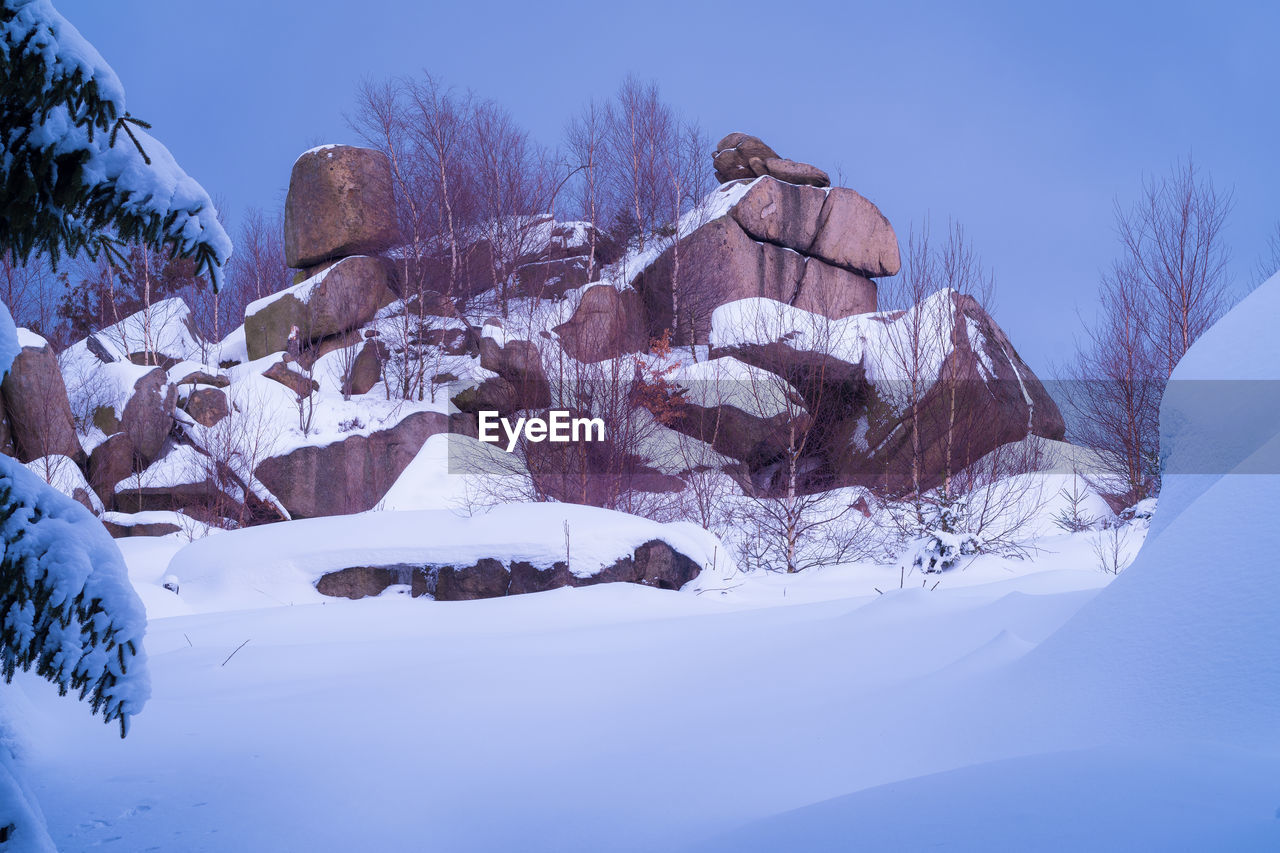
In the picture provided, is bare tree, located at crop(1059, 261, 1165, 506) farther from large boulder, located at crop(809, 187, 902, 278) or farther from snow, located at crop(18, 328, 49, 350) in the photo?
snow, located at crop(18, 328, 49, 350)

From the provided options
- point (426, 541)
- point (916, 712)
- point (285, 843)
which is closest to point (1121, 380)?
point (426, 541)

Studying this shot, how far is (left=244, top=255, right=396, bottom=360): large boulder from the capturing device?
66.1 feet

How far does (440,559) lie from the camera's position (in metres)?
7.39

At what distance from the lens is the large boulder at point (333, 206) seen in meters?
21.2

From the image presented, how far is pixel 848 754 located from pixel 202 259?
2.40 m

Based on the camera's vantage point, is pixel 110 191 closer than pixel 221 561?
Yes

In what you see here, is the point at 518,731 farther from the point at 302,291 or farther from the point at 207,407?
the point at 302,291

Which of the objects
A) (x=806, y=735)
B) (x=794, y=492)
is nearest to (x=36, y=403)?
(x=794, y=492)

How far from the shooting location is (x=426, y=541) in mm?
7508

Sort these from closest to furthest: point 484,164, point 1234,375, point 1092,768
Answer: point 1092,768 < point 1234,375 < point 484,164

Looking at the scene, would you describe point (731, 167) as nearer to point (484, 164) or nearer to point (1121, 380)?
point (484, 164)

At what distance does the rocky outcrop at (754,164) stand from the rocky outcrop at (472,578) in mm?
17626

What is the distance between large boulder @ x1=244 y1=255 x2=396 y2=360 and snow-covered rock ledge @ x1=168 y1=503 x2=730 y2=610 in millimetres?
13195

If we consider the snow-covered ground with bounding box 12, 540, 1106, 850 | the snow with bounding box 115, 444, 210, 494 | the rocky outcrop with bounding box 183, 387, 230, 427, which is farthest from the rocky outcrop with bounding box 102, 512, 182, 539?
the snow-covered ground with bounding box 12, 540, 1106, 850
